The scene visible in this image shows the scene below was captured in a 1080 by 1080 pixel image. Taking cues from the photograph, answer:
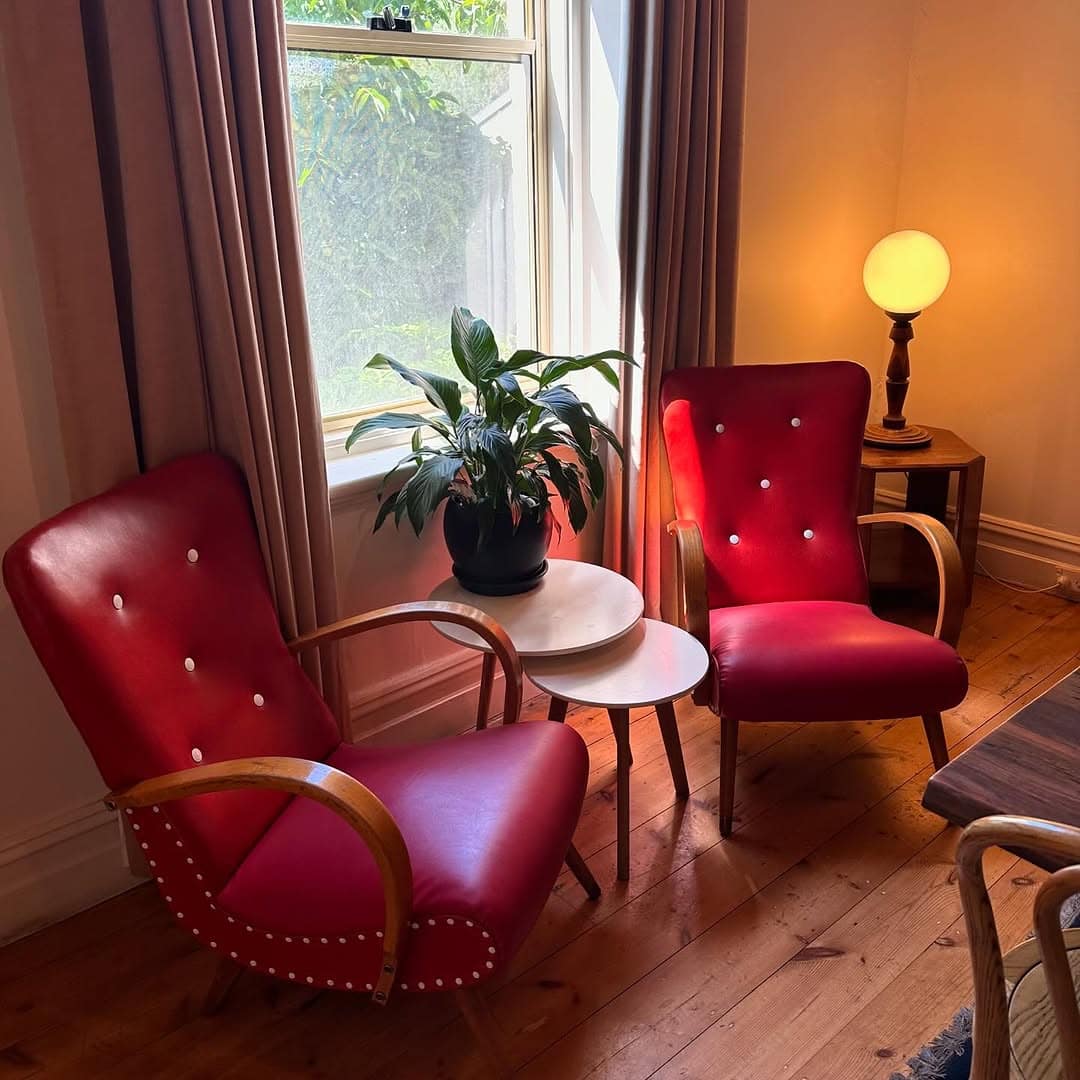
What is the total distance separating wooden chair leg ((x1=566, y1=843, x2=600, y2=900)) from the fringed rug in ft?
2.04

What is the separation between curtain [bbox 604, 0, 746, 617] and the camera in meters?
2.38

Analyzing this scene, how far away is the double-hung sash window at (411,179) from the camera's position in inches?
86.4

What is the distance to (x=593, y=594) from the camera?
2.24 m

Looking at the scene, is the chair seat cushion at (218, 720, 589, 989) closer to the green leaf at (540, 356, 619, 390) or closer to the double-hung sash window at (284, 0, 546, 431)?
the green leaf at (540, 356, 619, 390)

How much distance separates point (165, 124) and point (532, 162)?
1133mm

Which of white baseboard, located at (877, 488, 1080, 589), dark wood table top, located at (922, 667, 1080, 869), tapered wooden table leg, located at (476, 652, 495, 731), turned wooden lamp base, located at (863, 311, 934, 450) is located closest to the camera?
dark wood table top, located at (922, 667, 1080, 869)

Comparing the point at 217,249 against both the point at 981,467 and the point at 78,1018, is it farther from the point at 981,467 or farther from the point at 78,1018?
the point at 981,467

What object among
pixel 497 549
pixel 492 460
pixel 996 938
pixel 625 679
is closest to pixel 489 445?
pixel 492 460

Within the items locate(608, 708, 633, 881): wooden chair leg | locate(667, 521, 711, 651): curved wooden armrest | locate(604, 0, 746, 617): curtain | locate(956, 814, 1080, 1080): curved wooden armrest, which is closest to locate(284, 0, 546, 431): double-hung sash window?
locate(604, 0, 746, 617): curtain

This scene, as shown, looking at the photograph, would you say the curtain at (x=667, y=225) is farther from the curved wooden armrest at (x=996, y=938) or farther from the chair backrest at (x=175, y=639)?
the curved wooden armrest at (x=996, y=938)

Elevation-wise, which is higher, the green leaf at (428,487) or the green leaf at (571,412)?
the green leaf at (571,412)

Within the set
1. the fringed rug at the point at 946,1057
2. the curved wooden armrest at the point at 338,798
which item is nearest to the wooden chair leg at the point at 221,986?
the curved wooden armrest at the point at 338,798

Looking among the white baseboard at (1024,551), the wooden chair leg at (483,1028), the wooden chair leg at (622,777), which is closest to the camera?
the wooden chair leg at (483,1028)

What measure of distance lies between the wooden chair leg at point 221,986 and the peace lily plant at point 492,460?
86cm
